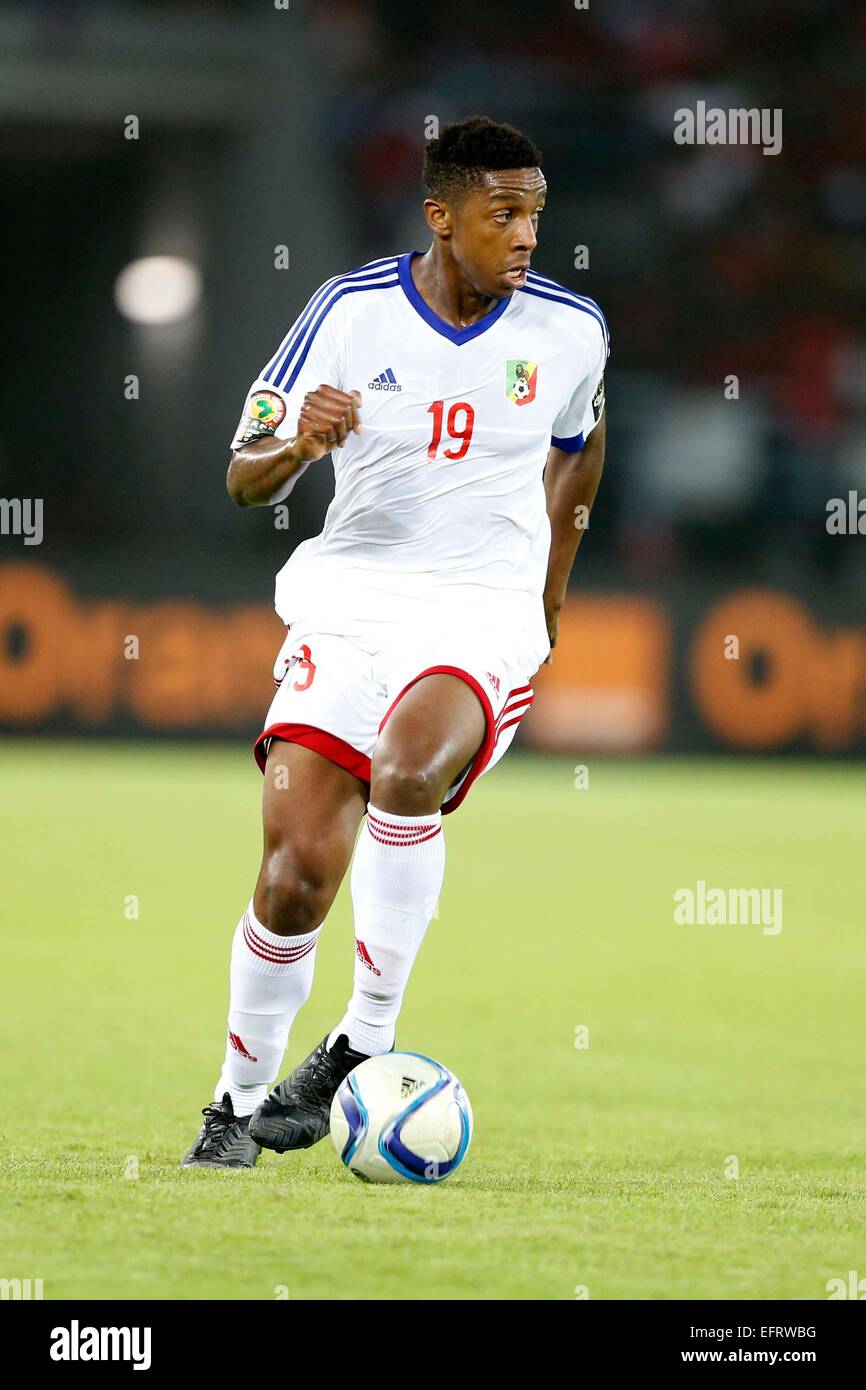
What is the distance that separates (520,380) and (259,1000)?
66.6 inches

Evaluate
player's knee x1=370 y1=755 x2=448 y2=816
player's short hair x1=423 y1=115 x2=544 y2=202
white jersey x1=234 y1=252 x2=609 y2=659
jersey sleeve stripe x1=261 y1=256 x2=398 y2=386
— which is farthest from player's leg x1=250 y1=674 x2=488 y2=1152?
player's short hair x1=423 y1=115 x2=544 y2=202

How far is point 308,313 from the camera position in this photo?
16.5 ft

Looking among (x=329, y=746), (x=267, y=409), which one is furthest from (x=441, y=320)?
(x=329, y=746)

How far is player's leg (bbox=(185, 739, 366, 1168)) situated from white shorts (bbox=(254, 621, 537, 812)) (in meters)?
0.05

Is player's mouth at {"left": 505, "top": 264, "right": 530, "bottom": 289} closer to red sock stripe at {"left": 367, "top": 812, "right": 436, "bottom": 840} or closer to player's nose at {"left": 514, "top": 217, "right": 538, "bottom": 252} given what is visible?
player's nose at {"left": 514, "top": 217, "right": 538, "bottom": 252}

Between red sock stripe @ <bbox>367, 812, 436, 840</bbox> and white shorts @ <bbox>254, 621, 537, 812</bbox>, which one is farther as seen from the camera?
white shorts @ <bbox>254, 621, 537, 812</bbox>

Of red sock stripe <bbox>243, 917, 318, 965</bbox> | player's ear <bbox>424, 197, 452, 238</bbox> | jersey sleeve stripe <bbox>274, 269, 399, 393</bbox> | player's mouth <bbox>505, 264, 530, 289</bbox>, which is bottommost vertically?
red sock stripe <bbox>243, 917, 318, 965</bbox>

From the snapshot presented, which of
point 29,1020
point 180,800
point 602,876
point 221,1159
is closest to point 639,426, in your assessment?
point 180,800

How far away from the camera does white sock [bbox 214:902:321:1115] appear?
474 centimetres

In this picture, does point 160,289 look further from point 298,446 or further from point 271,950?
point 271,950

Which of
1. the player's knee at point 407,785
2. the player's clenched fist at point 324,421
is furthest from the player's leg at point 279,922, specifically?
the player's clenched fist at point 324,421

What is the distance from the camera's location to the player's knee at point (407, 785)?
451 cm

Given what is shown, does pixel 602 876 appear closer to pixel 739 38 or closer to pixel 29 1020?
pixel 29 1020
